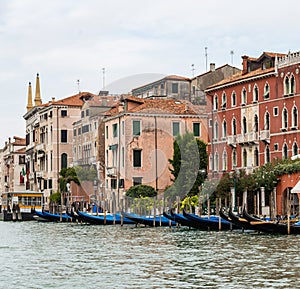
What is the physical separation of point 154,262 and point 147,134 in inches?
902

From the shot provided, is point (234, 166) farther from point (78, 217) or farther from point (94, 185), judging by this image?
point (94, 185)

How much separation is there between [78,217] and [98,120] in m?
9.70

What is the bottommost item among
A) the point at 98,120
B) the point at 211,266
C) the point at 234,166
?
the point at 211,266

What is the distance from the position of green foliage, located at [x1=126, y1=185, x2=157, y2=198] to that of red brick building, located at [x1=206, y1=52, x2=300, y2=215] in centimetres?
324

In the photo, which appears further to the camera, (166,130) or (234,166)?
(166,130)

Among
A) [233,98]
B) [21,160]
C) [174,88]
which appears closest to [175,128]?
[174,88]

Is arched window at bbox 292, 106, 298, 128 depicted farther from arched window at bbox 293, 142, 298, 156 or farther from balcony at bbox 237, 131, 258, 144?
balcony at bbox 237, 131, 258, 144

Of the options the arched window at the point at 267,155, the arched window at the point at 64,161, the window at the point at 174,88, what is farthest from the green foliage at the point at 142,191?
A: the arched window at the point at 64,161

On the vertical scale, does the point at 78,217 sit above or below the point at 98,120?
below

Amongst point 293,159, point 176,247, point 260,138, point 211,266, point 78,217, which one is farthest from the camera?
point 78,217

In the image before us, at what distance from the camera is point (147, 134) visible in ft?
125

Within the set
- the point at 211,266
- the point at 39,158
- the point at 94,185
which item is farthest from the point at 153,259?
the point at 39,158

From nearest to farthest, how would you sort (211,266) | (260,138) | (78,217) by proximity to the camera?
(211,266), (260,138), (78,217)

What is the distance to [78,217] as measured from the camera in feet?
109
